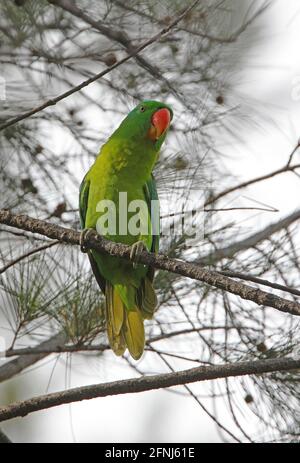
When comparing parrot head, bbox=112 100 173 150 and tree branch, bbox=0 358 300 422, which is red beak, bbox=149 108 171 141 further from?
tree branch, bbox=0 358 300 422

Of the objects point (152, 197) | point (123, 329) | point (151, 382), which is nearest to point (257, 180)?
point (152, 197)

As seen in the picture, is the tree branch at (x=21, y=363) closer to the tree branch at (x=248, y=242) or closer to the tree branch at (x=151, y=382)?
the tree branch at (x=248, y=242)

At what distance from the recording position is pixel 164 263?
1.94 metres

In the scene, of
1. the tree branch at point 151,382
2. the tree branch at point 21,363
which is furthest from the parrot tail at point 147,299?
the tree branch at point 151,382

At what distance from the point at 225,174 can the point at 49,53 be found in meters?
0.81

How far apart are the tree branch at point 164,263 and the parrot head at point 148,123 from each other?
631 mm

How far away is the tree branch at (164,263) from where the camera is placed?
1726 millimetres

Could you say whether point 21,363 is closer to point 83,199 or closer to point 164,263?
point 83,199

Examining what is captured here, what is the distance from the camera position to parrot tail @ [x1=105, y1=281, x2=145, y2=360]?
8.65 ft

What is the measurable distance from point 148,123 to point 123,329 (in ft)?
2.57

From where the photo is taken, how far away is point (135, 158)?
291cm

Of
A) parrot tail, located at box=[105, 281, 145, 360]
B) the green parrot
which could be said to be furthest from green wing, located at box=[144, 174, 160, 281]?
parrot tail, located at box=[105, 281, 145, 360]
